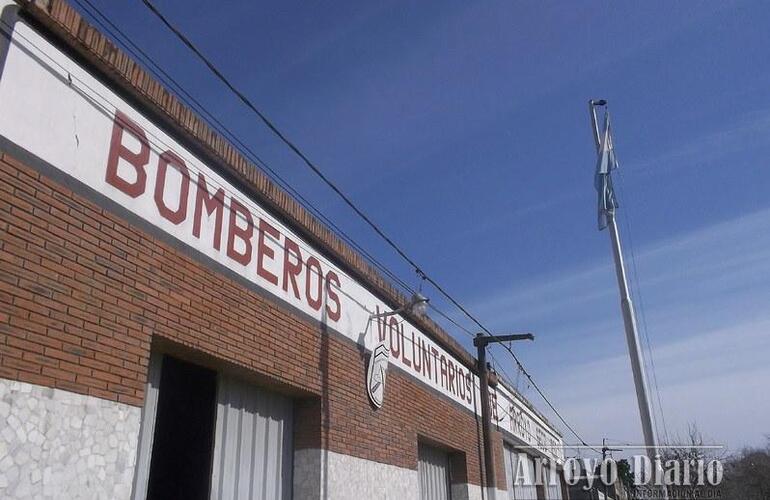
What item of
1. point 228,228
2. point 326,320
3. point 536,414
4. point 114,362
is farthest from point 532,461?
point 114,362

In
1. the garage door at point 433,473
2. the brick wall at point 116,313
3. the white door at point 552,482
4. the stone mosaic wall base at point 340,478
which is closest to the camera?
the brick wall at point 116,313

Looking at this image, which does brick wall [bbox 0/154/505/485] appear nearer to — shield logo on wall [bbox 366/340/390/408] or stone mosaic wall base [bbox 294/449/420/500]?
stone mosaic wall base [bbox 294/449/420/500]

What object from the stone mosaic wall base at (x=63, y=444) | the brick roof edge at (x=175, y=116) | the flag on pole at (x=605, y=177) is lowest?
the stone mosaic wall base at (x=63, y=444)

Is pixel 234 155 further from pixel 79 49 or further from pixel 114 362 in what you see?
pixel 114 362

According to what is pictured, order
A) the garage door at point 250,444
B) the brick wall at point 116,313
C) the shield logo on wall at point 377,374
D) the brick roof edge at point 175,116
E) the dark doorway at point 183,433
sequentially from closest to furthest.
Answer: the brick wall at point 116,313, the brick roof edge at point 175,116, the dark doorway at point 183,433, the garage door at point 250,444, the shield logo on wall at point 377,374

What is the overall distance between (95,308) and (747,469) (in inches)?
1437

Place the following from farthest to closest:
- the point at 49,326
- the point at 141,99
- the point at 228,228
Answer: the point at 228,228 < the point at 141,99 < the point at 49,326

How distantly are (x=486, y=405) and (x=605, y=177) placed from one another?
6373 millimetres

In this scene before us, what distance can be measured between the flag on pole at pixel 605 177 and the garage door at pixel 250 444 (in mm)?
11032

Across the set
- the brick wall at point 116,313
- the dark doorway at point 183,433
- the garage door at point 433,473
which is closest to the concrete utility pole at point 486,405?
the garage door at point 433,473

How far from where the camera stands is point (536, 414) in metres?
24.5

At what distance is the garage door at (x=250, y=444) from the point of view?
279 inches

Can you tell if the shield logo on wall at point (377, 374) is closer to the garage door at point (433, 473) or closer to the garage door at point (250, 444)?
the garage door at point (250, 444)

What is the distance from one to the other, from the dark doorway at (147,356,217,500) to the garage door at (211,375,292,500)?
108mm
